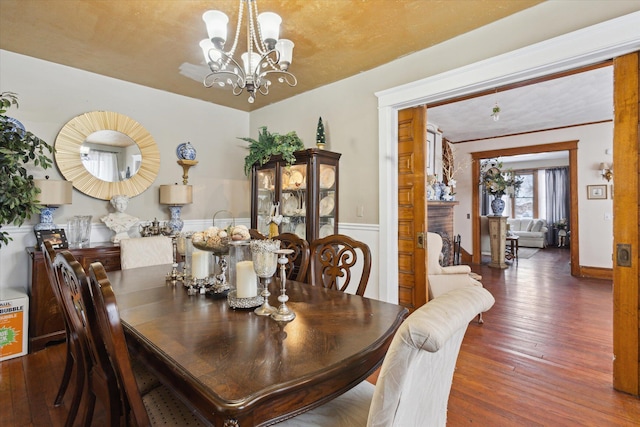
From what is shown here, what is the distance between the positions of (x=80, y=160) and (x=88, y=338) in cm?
266

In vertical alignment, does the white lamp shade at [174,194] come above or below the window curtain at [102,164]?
below

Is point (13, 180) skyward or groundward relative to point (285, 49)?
groundward

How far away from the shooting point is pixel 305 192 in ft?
11.0

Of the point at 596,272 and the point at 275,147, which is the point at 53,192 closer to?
the point at 275,147

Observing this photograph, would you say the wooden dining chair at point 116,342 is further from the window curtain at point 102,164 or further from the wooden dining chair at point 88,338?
the window curtain at point 102,164

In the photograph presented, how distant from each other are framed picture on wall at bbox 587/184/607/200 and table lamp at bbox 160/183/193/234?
20.6 feet

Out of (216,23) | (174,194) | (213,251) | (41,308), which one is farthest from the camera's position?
(174,194)

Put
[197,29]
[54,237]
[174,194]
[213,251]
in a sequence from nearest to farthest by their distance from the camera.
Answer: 1. [213,251]
2. [197,29]
3. [54,237]
4. [174,194]

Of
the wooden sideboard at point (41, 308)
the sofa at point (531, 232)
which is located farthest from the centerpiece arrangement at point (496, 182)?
the wooden sideboard at point (41, 308)

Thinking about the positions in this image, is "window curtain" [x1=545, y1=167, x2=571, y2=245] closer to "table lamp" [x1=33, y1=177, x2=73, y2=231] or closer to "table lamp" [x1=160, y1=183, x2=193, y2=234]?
"table lamp" [x1=160, y1=183, x2=193, y2=234]

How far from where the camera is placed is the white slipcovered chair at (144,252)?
2449 millimetres

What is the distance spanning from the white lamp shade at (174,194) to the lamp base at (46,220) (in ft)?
3.31

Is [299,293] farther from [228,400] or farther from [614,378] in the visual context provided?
[614,378]

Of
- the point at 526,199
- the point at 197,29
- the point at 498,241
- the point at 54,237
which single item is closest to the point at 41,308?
the point at 54,237
